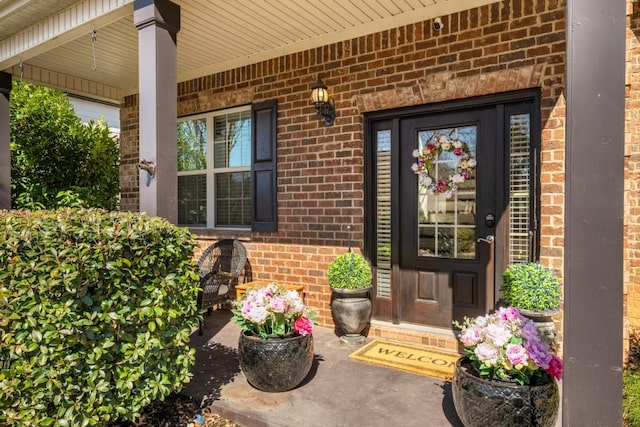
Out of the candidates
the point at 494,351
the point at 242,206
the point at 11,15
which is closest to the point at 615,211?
the point at 494,351

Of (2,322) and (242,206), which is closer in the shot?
(2,322)

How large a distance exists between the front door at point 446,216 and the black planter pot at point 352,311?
421 mm

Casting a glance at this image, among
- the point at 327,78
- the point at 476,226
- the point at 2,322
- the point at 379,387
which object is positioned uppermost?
the point at 327,78

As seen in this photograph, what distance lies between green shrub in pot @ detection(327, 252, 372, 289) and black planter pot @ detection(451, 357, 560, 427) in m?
1.61

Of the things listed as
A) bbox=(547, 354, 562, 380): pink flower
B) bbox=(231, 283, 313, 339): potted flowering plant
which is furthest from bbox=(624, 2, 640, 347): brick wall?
bbox=(231, 283, 313, 339): potted flowering plant

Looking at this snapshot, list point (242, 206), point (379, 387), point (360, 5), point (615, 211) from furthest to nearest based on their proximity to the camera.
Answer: point (242, 206) < point (360, 5) < point (379, 387) < point (615, 211)

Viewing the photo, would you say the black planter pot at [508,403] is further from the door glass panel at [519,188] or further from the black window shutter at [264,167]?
the black window shutter at [264,167]

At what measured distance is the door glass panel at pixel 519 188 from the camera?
132 inches

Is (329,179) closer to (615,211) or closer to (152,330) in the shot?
(152,330)

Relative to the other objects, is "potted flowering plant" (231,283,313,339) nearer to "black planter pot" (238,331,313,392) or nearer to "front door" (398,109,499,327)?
"black planter pot" (238,331,313,392)

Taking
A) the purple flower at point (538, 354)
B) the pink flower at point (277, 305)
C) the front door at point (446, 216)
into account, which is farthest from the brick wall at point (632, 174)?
the pink flower at point (277, 305)

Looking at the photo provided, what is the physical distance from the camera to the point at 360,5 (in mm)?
3447

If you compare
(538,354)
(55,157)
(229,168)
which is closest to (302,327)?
(538,354)

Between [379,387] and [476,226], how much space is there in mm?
1593
